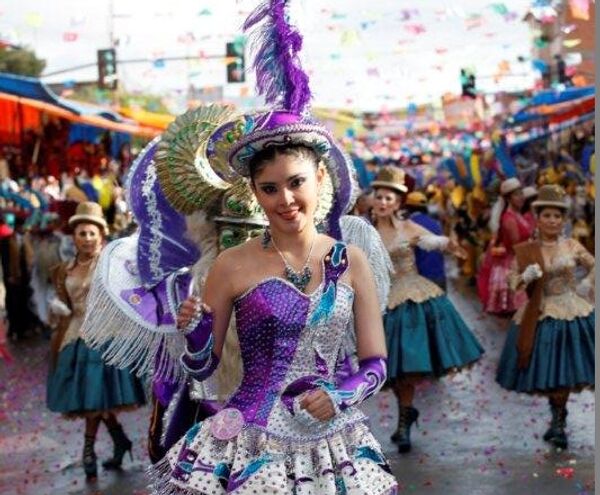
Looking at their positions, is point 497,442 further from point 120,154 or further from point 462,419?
point 120,154

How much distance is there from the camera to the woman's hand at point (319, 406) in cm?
380

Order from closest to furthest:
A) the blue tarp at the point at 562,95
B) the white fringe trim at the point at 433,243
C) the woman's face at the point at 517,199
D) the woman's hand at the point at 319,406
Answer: the woman's hand at the point at 319,406
the white fringe trim at the point at 433,243
the woman's face at the point at 517,199
the blue tarp at the point at 562,95

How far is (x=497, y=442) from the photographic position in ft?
30.1

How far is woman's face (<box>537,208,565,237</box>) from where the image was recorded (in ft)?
29.7

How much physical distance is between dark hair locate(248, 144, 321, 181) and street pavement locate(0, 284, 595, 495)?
4.01 meters

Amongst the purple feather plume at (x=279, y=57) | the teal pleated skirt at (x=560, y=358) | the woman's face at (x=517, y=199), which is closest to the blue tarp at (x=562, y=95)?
the woman's face at (x=517, y=199)

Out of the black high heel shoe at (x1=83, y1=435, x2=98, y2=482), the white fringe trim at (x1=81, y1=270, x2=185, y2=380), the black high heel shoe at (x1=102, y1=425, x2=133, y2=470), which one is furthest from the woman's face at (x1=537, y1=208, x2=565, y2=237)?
the white fringe trim at (x1=81, y1=270, x2=185, y2=380)

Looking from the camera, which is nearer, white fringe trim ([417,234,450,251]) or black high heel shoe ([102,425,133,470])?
black high heel shoe ([102,425,133,470])

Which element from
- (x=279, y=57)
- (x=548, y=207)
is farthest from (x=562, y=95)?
(x=279, y=57)

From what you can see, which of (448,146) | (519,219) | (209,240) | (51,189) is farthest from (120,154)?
(448,146)

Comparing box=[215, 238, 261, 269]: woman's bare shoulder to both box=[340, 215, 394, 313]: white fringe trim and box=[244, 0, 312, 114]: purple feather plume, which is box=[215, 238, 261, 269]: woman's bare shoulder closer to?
box=[244, 0, 312, 114]: purple feather plume

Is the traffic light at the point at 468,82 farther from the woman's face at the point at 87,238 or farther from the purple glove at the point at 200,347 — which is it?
the purple glove at the point at 200,347

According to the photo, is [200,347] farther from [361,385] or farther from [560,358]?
[560,358]

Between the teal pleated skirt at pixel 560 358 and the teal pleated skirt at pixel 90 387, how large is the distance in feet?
8.48
